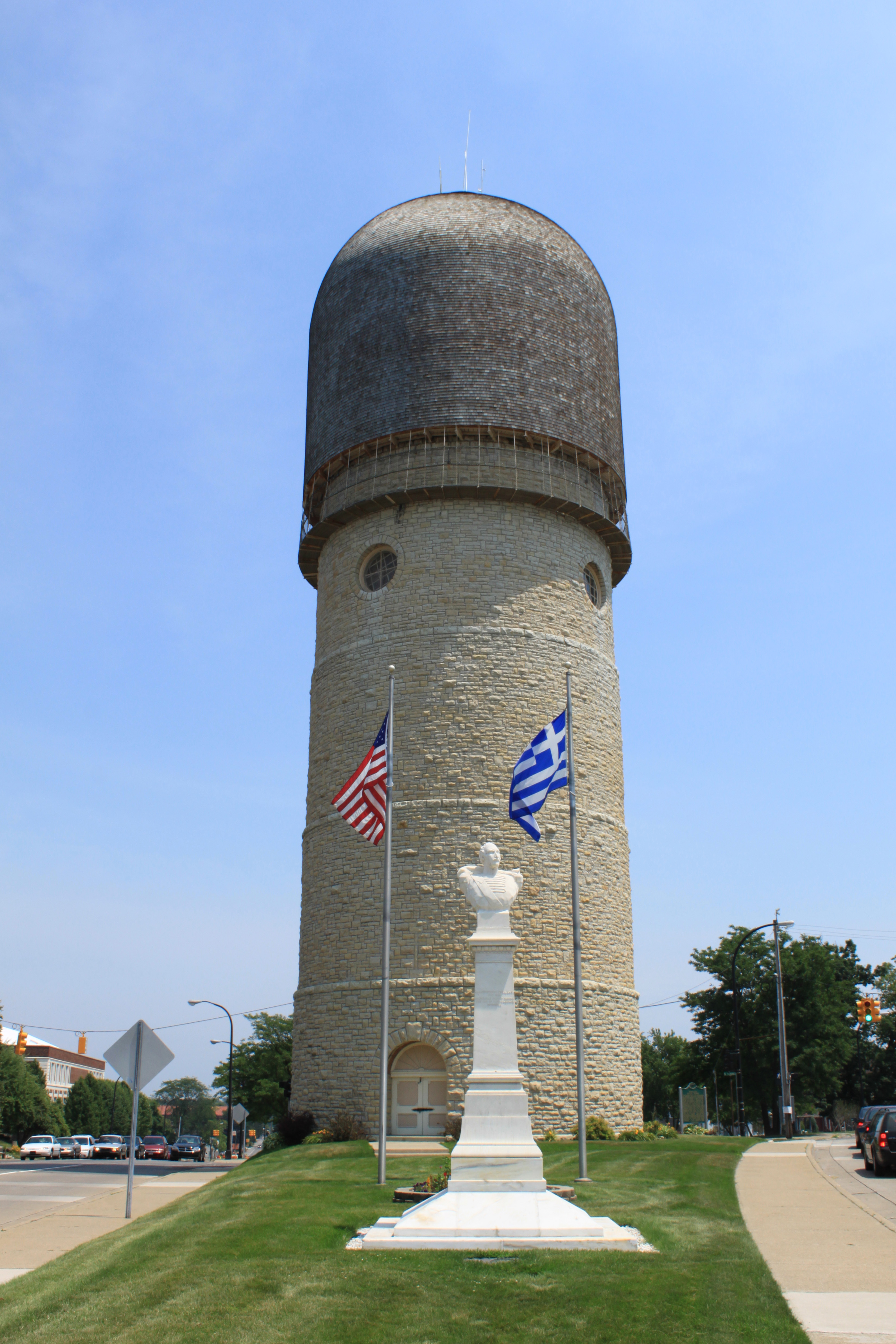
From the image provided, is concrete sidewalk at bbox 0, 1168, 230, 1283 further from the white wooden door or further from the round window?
the round window

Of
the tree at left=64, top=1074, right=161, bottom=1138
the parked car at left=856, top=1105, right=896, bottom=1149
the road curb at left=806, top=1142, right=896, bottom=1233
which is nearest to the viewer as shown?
the road curb at left=806, top=1142, right=896, bottom=1233

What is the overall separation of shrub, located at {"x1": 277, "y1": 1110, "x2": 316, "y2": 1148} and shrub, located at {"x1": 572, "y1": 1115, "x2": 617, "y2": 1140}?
5.83 metres

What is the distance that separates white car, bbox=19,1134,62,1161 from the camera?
44.8 meters

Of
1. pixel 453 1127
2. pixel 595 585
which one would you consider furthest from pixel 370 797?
pixel 595 585

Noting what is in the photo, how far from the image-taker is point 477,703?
25.7 metres

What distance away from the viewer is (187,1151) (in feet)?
142

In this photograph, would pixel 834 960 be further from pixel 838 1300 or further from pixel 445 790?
pixel 838 1300

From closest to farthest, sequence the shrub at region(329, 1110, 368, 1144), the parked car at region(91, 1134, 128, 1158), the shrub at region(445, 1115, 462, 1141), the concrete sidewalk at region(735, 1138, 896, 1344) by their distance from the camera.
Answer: the concrete sidewalk at region(735, 1138, 896, 1344)
the shrub at region(445, 1115, 462, 1141)
the shrub at region(329, 1110, 368, 1144)
the parked car at region(91, 1134, 128, 1158)

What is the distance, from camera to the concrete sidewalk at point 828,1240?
8.04 m

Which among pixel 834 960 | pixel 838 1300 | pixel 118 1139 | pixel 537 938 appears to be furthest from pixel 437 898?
pixel 834 960

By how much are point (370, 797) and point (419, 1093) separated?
28.2 feet

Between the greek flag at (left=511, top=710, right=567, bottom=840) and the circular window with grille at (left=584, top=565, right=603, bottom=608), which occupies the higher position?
the circular window with grille at (left=584, top=565, right=603, bottom=608)

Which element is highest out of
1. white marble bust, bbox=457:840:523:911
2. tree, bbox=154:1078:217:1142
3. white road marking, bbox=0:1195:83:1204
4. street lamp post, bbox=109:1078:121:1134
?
white marble bust, bbox=457:840:523:911

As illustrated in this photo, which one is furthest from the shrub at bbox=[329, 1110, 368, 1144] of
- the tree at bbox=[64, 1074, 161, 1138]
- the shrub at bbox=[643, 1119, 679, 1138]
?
the tree at bbox=[64, 1074, 161, 1138]
